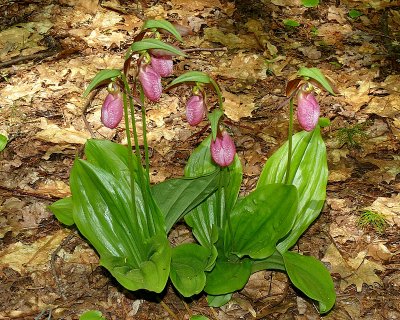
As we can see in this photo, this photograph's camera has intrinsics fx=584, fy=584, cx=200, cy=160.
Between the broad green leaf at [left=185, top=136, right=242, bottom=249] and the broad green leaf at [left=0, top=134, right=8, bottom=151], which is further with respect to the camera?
the broad green leaf at [left=0, top=134, right=8, bottom=151]

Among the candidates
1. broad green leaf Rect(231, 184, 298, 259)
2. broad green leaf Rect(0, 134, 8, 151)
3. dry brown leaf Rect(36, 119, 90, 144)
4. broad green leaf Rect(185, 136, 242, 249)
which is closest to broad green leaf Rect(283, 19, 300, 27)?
dry brown leaf Rect(36, 119, 90, 144)

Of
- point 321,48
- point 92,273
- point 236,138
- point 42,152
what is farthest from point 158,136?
point 321,48

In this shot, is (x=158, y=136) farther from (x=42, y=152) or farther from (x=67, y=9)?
(x=67, y=9)

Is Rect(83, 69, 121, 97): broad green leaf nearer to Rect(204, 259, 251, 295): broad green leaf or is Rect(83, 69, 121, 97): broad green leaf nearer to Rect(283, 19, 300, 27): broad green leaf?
Rect(204, 259, 251, 295): broad green leaf

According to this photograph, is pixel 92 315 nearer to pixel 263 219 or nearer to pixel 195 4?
pixel 263 219

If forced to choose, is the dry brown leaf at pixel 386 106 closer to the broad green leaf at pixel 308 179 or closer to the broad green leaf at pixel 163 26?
the broad green leaf at pixel 308 179

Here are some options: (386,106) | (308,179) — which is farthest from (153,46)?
(386,106)
